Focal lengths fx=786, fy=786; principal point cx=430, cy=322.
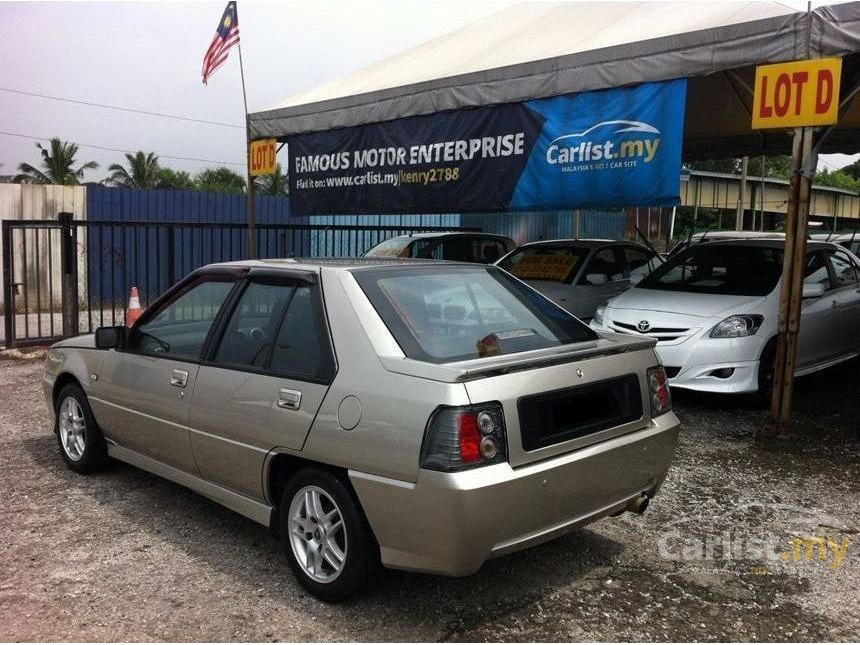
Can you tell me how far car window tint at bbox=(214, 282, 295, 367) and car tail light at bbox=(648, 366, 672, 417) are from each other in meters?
1.80

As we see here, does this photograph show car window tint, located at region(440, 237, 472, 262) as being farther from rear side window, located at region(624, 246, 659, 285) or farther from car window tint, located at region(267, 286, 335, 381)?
car window tint, located at region(267, 286, 335, 381)

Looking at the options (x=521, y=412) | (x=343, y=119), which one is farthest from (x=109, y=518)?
(x=343, y=119)

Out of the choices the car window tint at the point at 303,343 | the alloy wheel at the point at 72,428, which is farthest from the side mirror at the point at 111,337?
Result: the car window tint at the point at 303,343

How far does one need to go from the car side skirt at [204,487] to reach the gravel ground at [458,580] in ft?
0.87

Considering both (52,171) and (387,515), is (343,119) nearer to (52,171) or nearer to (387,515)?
(387,515)

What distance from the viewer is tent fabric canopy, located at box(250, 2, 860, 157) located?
5.98 meters

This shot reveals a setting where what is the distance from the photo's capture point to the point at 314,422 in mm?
3371

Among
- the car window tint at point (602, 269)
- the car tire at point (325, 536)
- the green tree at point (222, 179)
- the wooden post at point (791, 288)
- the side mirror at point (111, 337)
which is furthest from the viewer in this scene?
the green tree at point (222, 179)

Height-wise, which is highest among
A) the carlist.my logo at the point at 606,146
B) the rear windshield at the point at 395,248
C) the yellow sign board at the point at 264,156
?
the yellow sign board at the point at 264,156

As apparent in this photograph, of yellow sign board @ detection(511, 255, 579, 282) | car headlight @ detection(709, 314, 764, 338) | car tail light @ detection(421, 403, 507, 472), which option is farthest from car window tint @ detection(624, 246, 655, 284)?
car tail light @ detection(421, 403, 507, 472)

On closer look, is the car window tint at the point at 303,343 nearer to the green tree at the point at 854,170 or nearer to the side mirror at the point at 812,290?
the side mirror at the point at 812,290

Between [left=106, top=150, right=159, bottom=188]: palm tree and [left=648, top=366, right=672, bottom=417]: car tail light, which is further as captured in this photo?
[left=106, top=150, right=159, bottom=188]: palm tree

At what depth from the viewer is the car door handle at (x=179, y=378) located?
4.14 m

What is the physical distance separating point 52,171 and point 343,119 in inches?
1434
